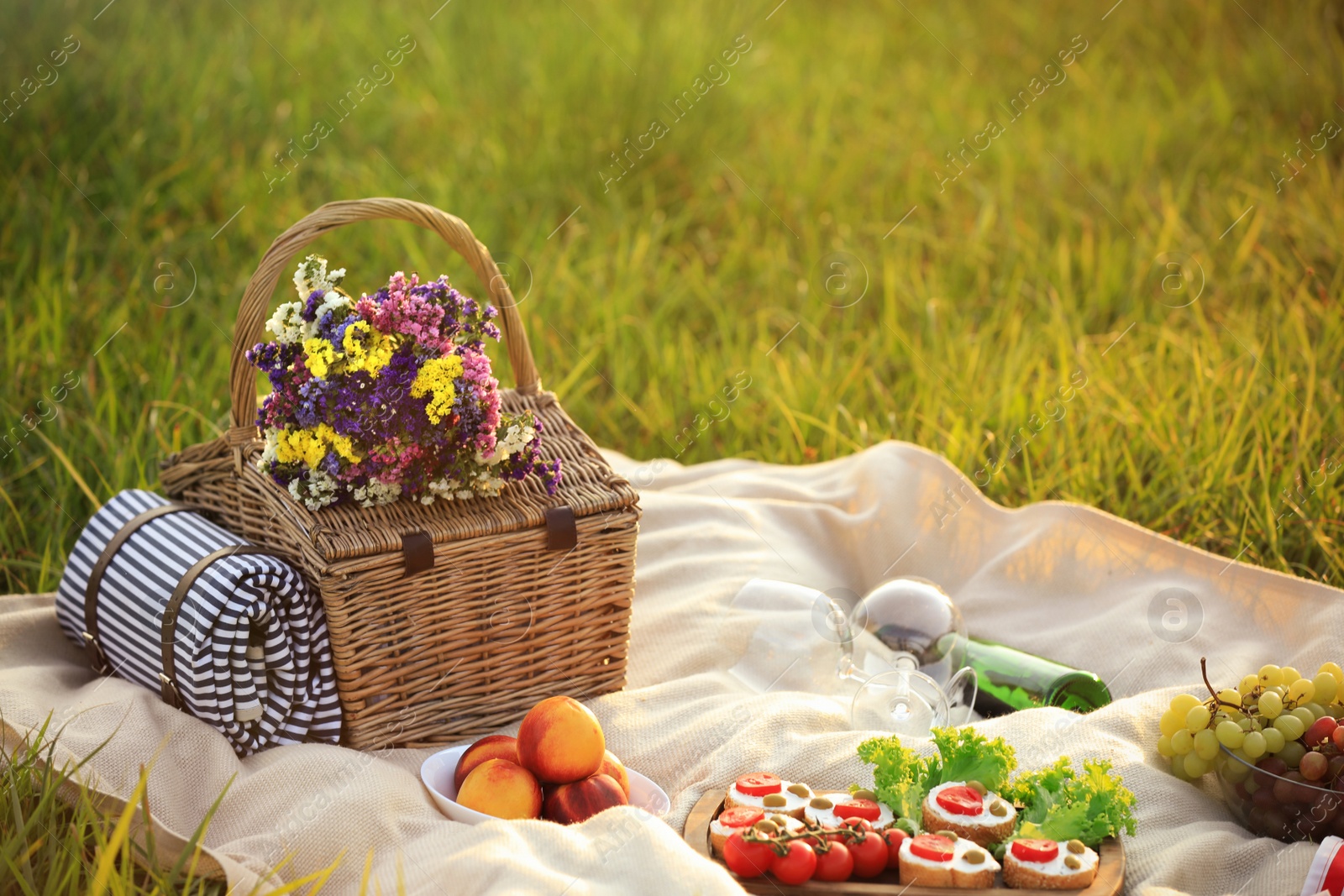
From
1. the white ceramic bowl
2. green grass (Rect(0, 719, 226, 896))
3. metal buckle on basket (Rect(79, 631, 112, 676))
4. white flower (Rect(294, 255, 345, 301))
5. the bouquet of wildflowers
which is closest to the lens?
green grass (Rect(0, 719, 226, 896))

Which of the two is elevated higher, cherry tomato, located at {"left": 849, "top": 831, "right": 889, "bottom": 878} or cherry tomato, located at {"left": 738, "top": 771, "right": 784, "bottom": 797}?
cherry tomato, located at {"left": 738, "top": 771, "right": 784, "bottom": 797}

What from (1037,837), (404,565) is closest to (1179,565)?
(1037,837)

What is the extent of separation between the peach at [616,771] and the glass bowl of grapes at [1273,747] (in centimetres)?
98

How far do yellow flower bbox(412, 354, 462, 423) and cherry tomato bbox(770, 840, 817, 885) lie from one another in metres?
0.97

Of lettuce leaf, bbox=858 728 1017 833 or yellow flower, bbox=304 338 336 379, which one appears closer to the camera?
lettuce leaf, bbox=858 728 1017 833

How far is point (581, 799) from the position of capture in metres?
2.03

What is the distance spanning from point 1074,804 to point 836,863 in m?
0.40

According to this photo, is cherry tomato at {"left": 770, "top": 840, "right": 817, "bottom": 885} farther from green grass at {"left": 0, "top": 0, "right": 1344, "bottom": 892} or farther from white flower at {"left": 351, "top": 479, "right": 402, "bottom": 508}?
green grass at {"left": 0, "top": 0, "right": 1344, "bottom": 892}

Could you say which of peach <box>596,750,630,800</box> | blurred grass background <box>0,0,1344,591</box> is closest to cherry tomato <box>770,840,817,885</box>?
peach <box>596,750,630,800</box>

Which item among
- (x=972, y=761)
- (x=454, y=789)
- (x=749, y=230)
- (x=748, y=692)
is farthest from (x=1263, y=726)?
(x=749, y=230)

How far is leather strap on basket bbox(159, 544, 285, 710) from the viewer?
7.12ft

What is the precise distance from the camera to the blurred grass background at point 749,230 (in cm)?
338

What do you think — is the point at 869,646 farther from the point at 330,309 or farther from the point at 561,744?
the point at 330,309

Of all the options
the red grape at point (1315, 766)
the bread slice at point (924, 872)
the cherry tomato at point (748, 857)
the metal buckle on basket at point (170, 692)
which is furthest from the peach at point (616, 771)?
the red grape at point (1315, 766)
